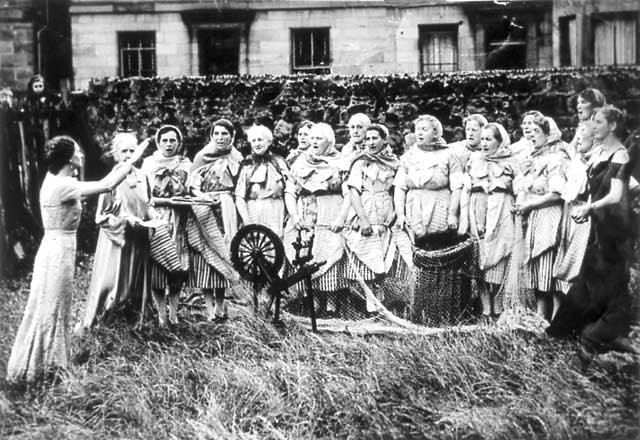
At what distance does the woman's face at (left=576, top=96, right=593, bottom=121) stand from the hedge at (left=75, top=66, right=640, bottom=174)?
6 centimetres

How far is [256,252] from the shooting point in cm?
658

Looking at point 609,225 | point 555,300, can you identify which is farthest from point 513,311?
point 609,225

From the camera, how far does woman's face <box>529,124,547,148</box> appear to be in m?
6.57

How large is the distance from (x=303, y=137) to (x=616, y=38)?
2451 mm

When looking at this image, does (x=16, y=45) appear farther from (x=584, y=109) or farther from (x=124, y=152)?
(x=584, y=109)

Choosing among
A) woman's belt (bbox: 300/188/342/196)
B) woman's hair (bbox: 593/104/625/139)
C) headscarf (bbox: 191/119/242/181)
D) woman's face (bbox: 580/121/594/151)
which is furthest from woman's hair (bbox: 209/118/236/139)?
woman's hair (bbox: 593/104/625/139)

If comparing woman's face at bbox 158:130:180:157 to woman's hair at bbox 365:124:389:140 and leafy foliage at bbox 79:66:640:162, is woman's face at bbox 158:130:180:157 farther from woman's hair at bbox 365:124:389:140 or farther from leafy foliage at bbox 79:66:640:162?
woman's hair at bbox 365:124:389:140

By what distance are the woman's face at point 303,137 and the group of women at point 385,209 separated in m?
0.02

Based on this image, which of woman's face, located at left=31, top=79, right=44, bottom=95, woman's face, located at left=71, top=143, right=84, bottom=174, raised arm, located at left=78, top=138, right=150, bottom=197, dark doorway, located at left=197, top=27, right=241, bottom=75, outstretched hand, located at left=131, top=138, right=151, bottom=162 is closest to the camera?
raised arm, located at left=78, top=138, right=150, bottom=197

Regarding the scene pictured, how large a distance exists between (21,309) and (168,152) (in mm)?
1571

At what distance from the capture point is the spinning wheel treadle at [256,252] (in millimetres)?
6551

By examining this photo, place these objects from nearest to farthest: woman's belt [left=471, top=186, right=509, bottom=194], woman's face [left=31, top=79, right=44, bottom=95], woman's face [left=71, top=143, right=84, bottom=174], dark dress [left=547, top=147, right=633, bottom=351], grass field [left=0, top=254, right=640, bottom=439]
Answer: grass field [left=0, top=254, right=640, bottom=439], woman's face [left=71, top=143, right=84, bottom=174], dark dress [left=547, top=147, right=633, bottom=351], woman's face [left=31, top=79, right=44, bottom=95], woman's belt [left=471, top=186, right=509, bottom=194]

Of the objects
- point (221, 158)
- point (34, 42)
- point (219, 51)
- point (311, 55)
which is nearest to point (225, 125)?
point (221, 158)

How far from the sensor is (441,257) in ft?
22.0
